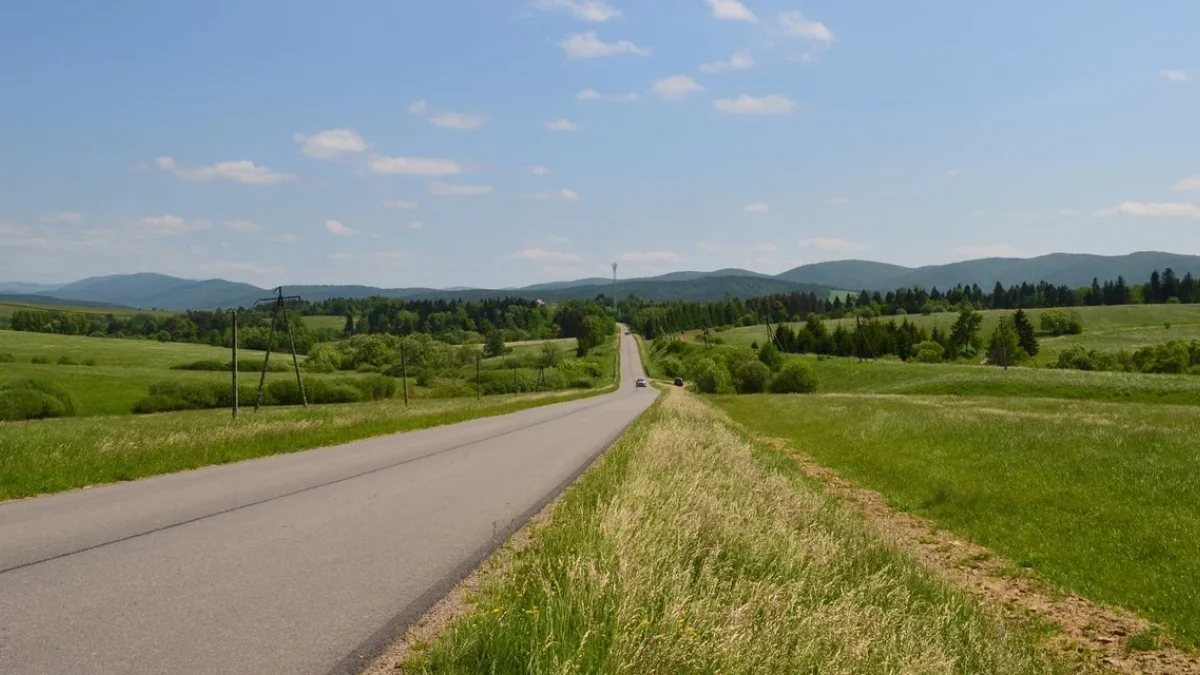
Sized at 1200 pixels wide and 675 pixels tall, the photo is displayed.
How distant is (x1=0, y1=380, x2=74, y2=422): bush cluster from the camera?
206ft

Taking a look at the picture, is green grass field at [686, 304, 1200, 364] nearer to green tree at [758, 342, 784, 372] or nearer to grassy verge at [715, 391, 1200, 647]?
green tree at [758, 342, 784, 372]

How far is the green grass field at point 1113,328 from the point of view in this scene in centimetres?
11738

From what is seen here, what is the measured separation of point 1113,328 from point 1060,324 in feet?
31.9

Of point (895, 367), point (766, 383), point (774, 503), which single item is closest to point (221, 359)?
point (766, 383)

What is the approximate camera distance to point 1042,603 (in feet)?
36.6

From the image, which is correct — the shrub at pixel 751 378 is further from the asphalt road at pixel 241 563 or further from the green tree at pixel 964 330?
the asphalt road at pixel 241 563

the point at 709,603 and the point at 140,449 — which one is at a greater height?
the point at 709,603

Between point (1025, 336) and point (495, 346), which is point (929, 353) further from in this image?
point (495, 346)

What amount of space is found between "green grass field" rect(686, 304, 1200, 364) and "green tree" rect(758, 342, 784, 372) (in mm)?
41455

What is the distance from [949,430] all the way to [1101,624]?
17.3 metres

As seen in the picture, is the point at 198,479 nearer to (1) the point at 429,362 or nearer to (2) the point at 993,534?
(2) the point at 993,534

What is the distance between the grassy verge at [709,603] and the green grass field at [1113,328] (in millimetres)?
120279

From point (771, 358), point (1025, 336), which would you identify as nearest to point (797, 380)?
point (771, 358)

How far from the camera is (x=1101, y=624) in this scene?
10.4 metres
